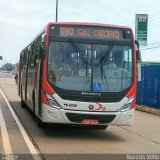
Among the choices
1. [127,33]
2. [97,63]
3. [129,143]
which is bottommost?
[129,143]

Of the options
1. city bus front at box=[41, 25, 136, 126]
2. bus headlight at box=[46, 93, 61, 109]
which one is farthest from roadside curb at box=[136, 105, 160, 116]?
bus headlight at box=[46, 93, 61, 109]

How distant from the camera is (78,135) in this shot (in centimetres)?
1351

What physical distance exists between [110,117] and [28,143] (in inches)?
92.7

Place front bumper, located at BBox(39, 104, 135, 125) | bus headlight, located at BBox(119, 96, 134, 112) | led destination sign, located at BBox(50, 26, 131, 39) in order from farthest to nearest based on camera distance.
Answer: led destination sign, located at BBox(50, 26, 131, 39) → bus headlight, located at BBox(119, 96, 134, 112) → front bumper, located at BBox(39, 104, 135, 125)

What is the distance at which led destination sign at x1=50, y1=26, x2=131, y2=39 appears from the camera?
12.9 metres

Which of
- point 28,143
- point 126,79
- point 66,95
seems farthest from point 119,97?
point 28,143

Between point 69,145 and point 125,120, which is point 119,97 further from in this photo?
point 69,145

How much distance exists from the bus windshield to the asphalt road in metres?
1.38

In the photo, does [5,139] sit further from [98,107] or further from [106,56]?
[106,56]

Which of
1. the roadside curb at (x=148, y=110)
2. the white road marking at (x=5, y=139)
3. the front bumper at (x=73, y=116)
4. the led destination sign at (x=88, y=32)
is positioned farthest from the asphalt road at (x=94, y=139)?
the roadside curb at (x=148, y=110)

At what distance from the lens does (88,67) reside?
12641mm

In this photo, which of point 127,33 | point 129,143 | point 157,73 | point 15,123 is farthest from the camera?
point 157,73

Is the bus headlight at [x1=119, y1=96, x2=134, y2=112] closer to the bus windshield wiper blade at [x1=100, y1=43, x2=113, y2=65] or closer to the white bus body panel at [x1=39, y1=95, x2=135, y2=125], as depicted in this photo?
the white bus body panel at [x1=39, y1=95, x2=135, y2=125]

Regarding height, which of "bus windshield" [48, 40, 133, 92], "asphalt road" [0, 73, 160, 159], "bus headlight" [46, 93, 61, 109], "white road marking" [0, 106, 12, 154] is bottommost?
"asphalt road" [0, 73, 160, 159]
